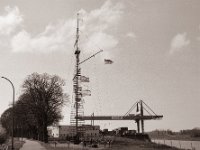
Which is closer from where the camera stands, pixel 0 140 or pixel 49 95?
pixel 0 140

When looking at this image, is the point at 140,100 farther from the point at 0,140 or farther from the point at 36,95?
the point at 0,140

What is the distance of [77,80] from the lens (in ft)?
273

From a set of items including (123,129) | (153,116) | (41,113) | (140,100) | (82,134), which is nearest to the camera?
(41,113)

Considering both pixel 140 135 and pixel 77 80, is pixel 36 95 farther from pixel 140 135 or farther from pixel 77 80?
pixel 140 135

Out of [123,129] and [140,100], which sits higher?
[140,100]

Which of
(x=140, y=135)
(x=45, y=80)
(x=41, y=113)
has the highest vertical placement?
(x=45, y=80)

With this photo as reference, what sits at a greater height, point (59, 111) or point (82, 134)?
point (59, 111)

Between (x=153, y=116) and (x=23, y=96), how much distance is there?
145 ft

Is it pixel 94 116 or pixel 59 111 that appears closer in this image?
pixel 59 111

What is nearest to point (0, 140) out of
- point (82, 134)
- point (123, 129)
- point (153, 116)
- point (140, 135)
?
point (82, 134)

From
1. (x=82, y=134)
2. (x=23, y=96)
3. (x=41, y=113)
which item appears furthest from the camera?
(x=82, y=134)

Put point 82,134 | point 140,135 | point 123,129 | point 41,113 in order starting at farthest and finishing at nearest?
point 123,129, point 140,135, point 82,134, point 41,113

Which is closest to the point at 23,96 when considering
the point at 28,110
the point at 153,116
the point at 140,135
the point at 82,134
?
the point at 28,110

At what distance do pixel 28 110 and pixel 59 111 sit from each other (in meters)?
6.91
